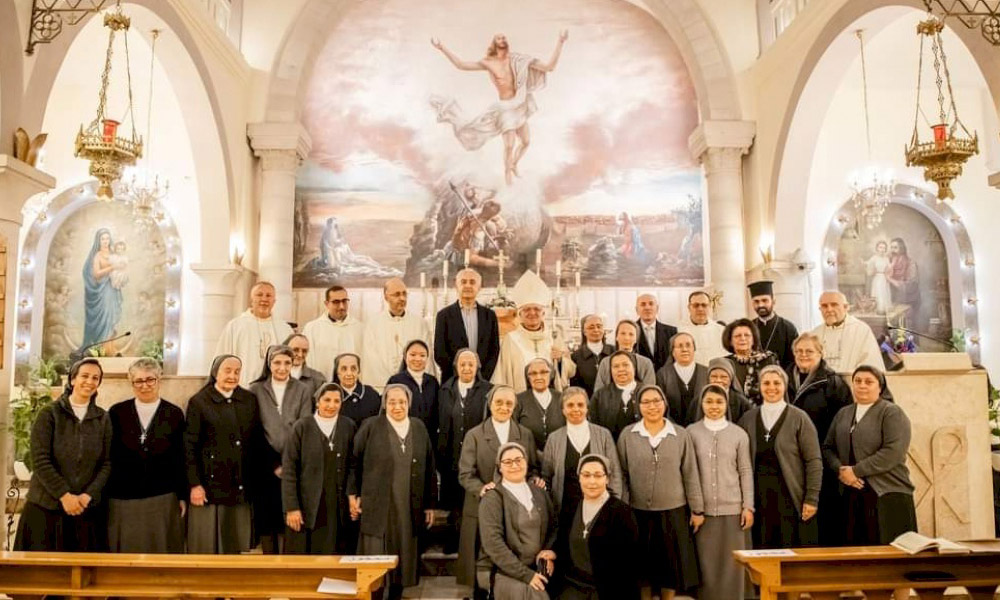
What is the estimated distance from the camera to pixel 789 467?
4809mm

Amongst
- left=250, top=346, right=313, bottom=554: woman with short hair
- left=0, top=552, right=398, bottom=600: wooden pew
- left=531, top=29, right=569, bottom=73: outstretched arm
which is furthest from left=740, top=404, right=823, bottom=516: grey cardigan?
left=531, top=29, right=569, bottom=73: outstretched arm

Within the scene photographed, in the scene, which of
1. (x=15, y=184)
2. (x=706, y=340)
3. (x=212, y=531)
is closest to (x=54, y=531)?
(x=212, y=531)

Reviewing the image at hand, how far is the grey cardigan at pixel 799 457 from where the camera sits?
4.76m

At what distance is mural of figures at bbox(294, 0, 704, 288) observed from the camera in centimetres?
1170

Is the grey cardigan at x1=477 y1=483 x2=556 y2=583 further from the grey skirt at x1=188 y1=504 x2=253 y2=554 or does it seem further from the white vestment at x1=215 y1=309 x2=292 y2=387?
the white vestment at x1=215 y1=309 x2=292 y2=387

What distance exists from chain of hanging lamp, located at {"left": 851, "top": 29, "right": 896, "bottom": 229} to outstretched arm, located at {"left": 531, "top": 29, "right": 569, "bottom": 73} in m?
4.31

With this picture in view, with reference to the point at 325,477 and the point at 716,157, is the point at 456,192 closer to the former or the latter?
the point at 716,157

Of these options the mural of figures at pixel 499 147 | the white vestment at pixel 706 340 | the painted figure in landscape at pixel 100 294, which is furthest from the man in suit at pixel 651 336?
the painted figure in landscape at pixel 100 294

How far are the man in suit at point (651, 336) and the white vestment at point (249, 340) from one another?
9.79 ft

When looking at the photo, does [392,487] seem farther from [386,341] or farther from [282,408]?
[386,341]

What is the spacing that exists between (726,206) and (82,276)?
9468mm

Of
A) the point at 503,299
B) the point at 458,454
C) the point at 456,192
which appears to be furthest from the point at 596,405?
the point at 456,192

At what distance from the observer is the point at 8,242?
215 inches

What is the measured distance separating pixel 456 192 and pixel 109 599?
8.66m
